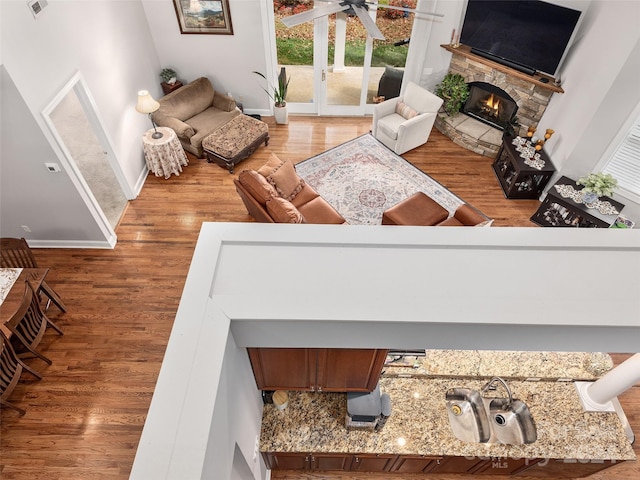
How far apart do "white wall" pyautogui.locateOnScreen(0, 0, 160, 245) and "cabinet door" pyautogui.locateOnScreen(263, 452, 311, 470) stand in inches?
146

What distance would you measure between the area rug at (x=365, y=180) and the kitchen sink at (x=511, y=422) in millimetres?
3101

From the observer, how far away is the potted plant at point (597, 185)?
17.3ft

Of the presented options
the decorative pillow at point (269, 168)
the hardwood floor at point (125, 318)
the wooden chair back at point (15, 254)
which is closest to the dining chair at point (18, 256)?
the wooden chair back at point (15, 254)

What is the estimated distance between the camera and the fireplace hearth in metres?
7.07

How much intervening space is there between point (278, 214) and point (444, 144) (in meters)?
4.20

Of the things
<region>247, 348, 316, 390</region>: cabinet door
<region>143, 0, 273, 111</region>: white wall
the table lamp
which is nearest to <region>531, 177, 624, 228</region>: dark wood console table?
<region>247, 348, 316, 390</region>: cabinet door

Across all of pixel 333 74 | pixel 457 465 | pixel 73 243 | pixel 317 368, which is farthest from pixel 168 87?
pixel 457 465

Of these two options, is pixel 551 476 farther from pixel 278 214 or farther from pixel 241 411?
pixel 278 214

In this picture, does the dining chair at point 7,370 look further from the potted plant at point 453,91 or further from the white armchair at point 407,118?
the potted plant at point 453,91

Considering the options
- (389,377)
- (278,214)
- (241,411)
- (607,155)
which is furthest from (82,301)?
(607,155)

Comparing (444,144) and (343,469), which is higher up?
(444,144)

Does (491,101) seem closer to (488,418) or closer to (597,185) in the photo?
(597,185)

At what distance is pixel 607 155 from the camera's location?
5473 mm

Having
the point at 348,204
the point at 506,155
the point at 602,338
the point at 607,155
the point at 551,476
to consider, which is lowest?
the point at 551,476
